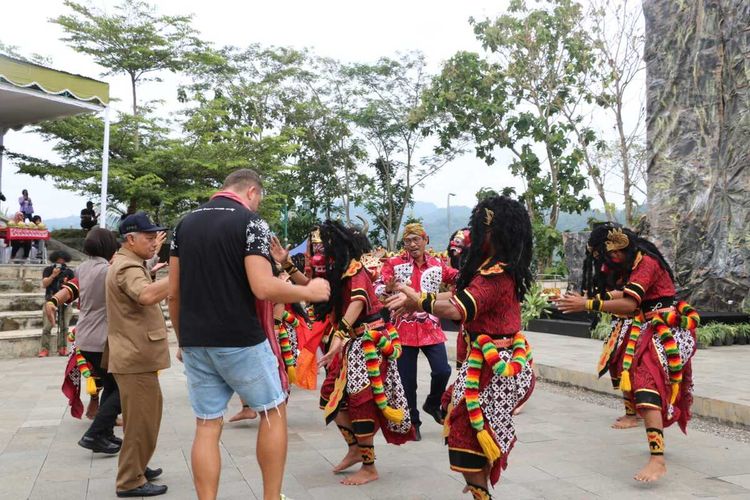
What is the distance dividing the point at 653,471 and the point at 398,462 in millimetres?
1765

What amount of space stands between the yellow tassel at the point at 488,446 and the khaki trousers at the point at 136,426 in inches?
81.3

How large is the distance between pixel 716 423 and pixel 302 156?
27083 mm

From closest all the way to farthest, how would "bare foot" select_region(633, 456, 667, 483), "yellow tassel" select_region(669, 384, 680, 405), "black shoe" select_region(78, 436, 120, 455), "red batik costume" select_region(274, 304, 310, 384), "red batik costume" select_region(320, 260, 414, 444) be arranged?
"bare foot" select_region(633, 456, 667, 483) < "red batik costume" select_region(320, 260, 414, 444) < "yellow tassel" select_region(669, 384, 680, 405) < "black shoe" select_region(78, 436, 120, 455) < "red batik costume" select_region(274, 304, 310, 384)

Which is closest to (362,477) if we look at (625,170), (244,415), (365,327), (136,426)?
(365,327)

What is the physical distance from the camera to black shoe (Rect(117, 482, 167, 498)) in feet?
14.3

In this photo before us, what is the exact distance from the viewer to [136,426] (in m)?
4.34

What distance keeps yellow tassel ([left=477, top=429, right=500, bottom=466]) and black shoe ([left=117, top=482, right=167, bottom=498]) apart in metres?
2.09

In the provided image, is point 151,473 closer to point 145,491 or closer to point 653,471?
point 145,491

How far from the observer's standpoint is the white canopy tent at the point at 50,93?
17062 mm

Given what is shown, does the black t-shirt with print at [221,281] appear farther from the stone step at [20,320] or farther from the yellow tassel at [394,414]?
the stone step at [20,320]

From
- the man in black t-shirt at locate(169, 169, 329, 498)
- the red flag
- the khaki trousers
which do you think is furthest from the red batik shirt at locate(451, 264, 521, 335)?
the red flag

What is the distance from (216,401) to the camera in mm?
3572

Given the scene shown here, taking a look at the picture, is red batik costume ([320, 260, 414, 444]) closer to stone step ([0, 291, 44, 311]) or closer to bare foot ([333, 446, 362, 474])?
bare foot ([333, 446, 362, 474])

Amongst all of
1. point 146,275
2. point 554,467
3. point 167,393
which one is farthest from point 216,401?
point 167,393
